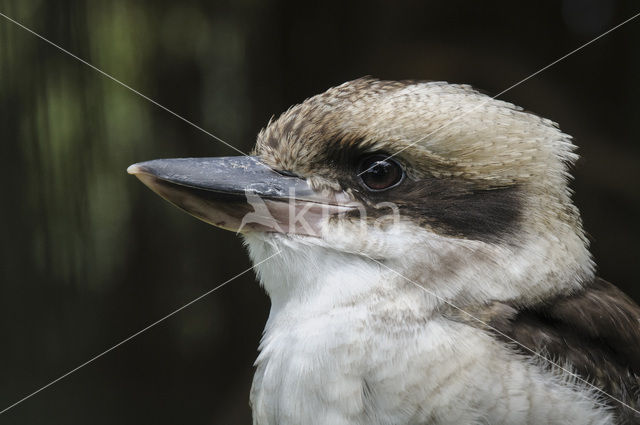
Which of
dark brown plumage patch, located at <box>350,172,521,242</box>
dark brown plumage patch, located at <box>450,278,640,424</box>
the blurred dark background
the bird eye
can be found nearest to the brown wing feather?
dark brown plumage patch, located at <box>450,278,640,424</box>

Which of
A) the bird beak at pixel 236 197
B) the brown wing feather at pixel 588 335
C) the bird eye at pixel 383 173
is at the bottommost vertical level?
the brown wing feather at pixel 588 335

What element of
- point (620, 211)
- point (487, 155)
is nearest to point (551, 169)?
point (487, 155)

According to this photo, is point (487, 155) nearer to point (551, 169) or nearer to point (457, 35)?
point (551, 169)

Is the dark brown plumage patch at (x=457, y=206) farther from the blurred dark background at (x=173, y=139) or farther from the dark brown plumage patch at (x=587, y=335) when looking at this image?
the blurred dark background at (x=173, y=139)

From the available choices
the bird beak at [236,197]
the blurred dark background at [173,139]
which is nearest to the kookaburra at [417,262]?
the bird beak at [236,197]

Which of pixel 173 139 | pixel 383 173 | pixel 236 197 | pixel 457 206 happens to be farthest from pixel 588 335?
pixel 173 139

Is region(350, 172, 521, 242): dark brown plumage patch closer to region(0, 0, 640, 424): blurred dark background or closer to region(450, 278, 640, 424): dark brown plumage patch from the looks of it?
region(450, 278, 640, 424): dark brown plumage patch

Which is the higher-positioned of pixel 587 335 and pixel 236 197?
pixel 236 197

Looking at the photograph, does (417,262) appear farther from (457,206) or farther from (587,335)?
(587,335)
